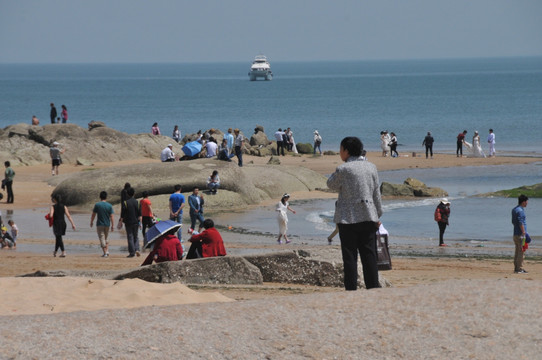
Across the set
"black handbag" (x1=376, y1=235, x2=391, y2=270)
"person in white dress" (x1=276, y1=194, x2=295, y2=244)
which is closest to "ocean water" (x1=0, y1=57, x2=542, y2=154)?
"person in white dress" (x1=276, y1=194, x2=295, y2=244)

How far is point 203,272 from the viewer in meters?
11.5

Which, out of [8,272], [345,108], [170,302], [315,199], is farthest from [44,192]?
[345,108]

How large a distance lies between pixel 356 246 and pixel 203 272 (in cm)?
341

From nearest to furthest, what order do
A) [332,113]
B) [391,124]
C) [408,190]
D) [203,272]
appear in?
[203,272] < [408,190] < [391,124] < [332,113]

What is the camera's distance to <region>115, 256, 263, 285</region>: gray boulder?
37.0 ft

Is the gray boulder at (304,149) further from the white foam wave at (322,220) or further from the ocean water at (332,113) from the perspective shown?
the white foam wave at (322,220)

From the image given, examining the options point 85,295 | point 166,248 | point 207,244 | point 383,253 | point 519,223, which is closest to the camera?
point 85,295

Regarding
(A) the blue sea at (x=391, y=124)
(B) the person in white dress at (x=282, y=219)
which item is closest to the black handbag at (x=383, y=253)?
(B) the person in white dress at (x=282, y=219)

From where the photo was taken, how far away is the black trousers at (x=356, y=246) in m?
8.51

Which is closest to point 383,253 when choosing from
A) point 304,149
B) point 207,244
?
point 207,244

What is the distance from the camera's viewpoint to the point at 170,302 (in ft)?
31.0

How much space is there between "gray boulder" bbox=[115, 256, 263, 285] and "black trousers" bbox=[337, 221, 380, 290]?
3.03m

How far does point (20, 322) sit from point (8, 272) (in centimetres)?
767

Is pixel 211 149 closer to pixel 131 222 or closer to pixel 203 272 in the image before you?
pixel 131 222
